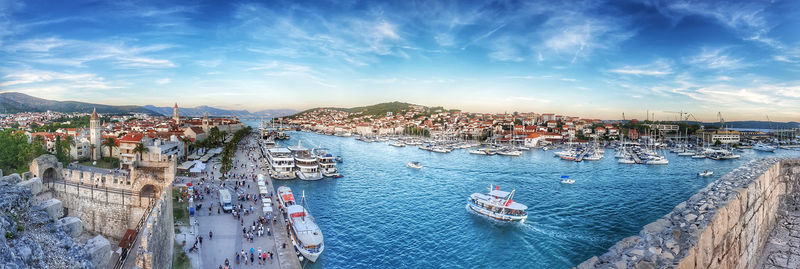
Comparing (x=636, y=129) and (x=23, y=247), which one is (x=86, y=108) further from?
(x=636, y=129)

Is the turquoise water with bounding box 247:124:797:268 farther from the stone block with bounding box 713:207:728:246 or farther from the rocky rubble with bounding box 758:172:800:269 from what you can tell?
the stone block with bounding box 713:207:728:246

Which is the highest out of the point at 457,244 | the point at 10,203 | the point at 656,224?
the point at 10,203

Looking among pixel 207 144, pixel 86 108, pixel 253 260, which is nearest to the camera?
pixel 253 260

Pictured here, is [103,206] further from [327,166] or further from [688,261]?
[327,166]

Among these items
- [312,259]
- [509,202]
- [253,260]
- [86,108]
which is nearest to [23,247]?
[253,260]

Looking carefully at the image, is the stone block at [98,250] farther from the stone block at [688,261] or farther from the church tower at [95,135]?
the church tower at [95,135]

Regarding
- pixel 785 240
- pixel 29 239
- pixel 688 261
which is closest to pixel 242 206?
pixel 29 239

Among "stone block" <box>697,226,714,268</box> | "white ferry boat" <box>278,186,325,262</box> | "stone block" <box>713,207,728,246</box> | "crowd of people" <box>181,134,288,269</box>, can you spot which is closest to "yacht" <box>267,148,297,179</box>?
"crowd of people" <box>181,134,288,269</box>
